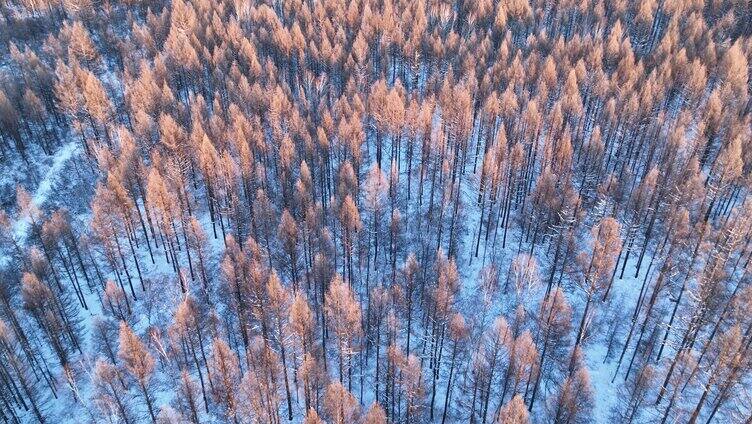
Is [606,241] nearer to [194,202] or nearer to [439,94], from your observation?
[439,94]

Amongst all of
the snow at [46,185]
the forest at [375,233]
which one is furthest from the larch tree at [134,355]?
the snow at [46,185]

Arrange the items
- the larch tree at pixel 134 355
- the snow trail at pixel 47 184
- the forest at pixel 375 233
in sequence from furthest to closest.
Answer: the snow trail at pixel 47 184 < the forest at pixel 375 233 < the larch tree at pixel 134 355

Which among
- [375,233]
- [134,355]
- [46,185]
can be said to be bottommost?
[375,233]

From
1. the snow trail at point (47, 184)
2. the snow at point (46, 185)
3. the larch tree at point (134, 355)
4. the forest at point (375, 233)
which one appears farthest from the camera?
the snow trail at point (47, 184)

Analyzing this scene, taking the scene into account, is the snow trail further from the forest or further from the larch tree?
the larch tree

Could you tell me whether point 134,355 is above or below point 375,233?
above

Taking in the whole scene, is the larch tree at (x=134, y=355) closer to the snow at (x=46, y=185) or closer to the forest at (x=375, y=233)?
the forest at (x=375, y=233)

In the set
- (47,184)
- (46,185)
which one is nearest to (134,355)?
(46,185)

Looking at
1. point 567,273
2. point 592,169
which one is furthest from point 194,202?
point 592,169

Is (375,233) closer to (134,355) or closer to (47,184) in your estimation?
(134,355)
